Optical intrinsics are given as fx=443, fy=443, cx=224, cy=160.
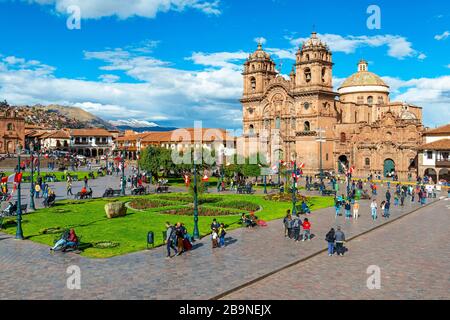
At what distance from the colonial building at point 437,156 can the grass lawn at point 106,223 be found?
95.9 feet

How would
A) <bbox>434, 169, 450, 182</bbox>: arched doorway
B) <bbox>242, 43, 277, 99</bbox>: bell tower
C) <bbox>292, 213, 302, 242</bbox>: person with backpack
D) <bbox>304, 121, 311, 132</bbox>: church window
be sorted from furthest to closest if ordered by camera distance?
<bbox>242, 43, 277, 99</bbox>: bell tower, <bbox>304, 121, 311, 132</bbox>: church window, <bbox>434, 169, 450, 182</bbox>: arched doorway, <bbox>292, 213, 302, 242</bbox>: person with backpack

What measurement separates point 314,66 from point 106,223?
2065 inches

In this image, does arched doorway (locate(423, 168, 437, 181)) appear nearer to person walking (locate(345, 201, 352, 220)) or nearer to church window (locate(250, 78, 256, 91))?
church window (locate(250, 78, 256, 91))

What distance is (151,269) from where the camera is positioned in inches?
608

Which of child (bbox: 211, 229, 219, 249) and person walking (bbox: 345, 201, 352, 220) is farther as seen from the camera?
person walking (bbox: 345, 201, 352, 220)

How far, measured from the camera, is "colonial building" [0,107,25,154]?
9238 centimetres

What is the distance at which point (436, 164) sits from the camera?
55719 mm

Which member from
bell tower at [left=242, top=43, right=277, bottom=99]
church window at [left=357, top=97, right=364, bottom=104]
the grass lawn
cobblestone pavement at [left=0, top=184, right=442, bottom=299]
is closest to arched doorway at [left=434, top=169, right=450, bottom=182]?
church window at [left=357, top=97, right=364, bottom=104]

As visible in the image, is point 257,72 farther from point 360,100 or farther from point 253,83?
point 360,100

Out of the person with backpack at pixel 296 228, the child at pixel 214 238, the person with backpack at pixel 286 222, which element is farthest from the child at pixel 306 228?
the child at pixel 214 238

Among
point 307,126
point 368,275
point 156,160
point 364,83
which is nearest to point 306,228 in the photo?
point 368,275

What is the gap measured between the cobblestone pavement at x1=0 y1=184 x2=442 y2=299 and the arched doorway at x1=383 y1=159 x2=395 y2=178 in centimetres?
4809

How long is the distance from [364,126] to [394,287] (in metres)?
57.5

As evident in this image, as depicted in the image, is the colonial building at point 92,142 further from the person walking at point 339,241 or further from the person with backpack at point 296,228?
the person walking at point 339,241
